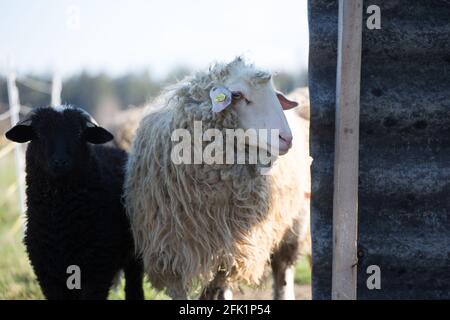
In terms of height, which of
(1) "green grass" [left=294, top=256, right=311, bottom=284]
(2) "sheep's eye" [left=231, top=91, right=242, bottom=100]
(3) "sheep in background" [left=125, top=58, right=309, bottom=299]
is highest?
(2) "sheep's eye" [left=231, top=91, right=242, bottom=100]

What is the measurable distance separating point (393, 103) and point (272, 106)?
1.01 metres

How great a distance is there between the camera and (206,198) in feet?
14.0

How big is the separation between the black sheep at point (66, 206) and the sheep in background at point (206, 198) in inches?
12.2

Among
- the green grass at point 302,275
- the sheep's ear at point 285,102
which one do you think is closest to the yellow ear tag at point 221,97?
the sheep's ear at point 285,102

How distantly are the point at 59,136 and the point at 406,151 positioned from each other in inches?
90.2

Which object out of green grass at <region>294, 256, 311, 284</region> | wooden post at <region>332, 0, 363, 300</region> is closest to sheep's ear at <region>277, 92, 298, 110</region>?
wooden post at <region>332, 0, 363, 300</region>

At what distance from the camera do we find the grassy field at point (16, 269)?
5801 mm

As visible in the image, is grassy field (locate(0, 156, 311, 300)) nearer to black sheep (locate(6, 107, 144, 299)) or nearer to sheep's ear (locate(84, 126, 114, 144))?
black sheep (locate(6, 107, 144, 299))

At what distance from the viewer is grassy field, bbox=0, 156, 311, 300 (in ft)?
19.0

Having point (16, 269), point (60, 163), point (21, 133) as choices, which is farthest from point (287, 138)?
point (16, 269)

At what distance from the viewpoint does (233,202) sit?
4.31m

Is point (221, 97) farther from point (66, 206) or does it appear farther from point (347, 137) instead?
point (66, 206)

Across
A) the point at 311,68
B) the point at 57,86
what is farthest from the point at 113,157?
the point at 57,86

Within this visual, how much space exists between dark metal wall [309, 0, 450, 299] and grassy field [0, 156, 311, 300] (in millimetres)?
2035
